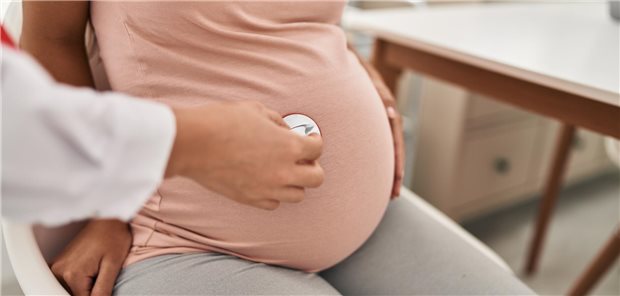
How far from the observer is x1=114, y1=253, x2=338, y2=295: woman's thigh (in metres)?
0.54

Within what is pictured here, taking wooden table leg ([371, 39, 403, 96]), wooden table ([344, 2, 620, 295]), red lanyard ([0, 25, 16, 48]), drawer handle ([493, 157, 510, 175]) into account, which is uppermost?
red lanyard ([0, 25, 16, 48])

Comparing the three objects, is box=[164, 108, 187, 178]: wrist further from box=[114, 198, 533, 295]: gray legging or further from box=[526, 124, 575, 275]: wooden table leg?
box=[526, 124, 575, 275]: wooden table leg

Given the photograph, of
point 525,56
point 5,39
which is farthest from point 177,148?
point 525,56

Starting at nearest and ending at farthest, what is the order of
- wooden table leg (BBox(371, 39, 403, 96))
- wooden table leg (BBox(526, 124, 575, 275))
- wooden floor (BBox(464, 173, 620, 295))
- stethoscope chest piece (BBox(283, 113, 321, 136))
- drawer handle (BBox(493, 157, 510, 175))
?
stethoscope chest piece (BBox(283, 113, 321, 136)) < wooden table leg (BBox(371, 39, 403, 96)) < wooden table leg (BBox(526, 124, 575, 275)) < wooden floor (BBox(464, 173, 620, 295)) < drawer handle (BBox(493, 157, 510, 175))

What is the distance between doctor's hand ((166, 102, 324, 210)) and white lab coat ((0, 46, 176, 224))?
2 centimetres

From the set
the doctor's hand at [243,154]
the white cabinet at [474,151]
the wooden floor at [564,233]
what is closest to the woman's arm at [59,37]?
the doctor's hand at [243,154]

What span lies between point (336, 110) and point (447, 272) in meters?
0.26

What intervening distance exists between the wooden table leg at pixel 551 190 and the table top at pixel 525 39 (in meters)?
0.32

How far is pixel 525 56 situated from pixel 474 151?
770 millimetres

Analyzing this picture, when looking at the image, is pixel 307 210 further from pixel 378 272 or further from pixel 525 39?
pixel 525 39

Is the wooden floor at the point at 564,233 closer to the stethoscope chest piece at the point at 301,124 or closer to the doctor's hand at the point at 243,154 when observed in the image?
the stethoscope chest piece at the point at 301,124

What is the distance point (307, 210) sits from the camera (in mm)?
580

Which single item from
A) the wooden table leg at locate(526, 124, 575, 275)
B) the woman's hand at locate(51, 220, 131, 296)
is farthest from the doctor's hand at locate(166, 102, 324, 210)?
the wooden table leg at locate(526, 124, 575, 275)

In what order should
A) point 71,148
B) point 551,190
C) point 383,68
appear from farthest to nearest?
point 551,190
point 383,68
point 71,148
